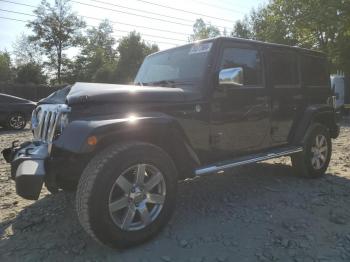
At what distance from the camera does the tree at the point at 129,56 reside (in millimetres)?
44228

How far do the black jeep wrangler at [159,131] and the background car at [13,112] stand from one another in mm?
8622

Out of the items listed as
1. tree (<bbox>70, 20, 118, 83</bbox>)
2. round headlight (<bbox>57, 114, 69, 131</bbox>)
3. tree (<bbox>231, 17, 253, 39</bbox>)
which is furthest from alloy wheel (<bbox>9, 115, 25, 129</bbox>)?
tree (<bbox>231, 17, 253, 39</bbox>)

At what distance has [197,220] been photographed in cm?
369

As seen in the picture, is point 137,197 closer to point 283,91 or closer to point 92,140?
point 92,140

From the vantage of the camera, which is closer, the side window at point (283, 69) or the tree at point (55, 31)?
the side window at point (283, 69)

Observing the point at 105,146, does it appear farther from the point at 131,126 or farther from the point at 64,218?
the point at 64,218

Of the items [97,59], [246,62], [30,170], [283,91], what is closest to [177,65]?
[246,62]

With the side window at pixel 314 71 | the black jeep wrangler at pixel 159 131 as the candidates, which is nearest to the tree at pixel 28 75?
the black jeep wrangler at pixel 159 131

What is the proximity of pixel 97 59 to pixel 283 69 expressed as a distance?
160 ft

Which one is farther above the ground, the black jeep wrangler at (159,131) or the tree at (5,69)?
the tree at (5,69)

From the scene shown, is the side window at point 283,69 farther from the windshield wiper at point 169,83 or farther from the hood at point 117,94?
the hood at point 117,94

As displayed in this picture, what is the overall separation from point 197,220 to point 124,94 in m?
1.55

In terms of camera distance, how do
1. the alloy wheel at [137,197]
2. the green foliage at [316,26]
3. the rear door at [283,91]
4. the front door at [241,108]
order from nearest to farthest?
the alloy wheel at [137,197], the front door at [241,108], the rear door at [283,91], the green foliage at [316,26]

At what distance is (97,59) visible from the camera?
50938mm
